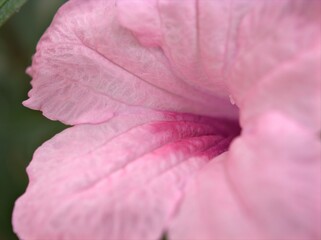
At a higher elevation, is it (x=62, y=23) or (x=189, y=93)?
(x=62, y=23)

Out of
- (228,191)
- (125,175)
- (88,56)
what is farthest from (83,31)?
(228,191)

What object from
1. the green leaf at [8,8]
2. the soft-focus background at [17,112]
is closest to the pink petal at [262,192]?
the green leaf at [8,8]

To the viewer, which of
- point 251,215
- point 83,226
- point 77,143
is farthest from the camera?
point 77,143

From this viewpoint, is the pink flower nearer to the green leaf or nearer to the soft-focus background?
the green leaf

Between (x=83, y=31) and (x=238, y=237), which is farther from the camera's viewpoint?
(x=83, y=31)

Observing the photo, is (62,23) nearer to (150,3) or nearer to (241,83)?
(150,3)

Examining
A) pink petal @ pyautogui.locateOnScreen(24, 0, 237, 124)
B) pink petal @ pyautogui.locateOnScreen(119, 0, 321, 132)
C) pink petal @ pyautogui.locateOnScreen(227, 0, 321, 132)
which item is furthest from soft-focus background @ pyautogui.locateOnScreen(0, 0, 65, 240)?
pink petal @ pyautogui.locateOnScreen(227, 0, 321, 132)

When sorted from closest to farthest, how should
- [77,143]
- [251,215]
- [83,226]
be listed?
[251,215], [83,226], [77,143]

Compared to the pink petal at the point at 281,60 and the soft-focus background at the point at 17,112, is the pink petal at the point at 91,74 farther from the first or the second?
the soft-focus background at the point at 17,112
